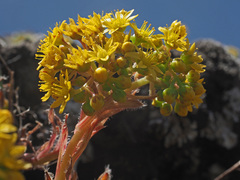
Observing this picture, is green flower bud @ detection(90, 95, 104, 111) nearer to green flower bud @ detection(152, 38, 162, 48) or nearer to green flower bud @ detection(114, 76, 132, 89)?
green flower bud @ detection(114, 76, 132, 89)

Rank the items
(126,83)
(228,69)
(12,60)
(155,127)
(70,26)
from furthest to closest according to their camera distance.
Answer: (228,69) < (155,127) < (12,60) < (70,26) < (126,83)

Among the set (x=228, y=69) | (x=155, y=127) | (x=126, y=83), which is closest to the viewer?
(x=126, y=83)

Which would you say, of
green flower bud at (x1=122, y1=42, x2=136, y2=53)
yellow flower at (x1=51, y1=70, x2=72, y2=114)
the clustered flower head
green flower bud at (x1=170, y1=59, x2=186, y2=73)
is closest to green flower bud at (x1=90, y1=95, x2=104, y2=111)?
the clustered flower head

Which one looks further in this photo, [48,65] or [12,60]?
[12,60]

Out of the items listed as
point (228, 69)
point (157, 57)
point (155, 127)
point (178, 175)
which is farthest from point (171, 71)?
point (228, 69)

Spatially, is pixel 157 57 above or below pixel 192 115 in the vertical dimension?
below

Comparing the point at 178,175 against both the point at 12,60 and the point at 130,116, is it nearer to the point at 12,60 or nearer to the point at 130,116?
the point at 130,116

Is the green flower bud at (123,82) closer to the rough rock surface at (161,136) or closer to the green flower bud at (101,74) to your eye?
the green flower bud at (101,74)
